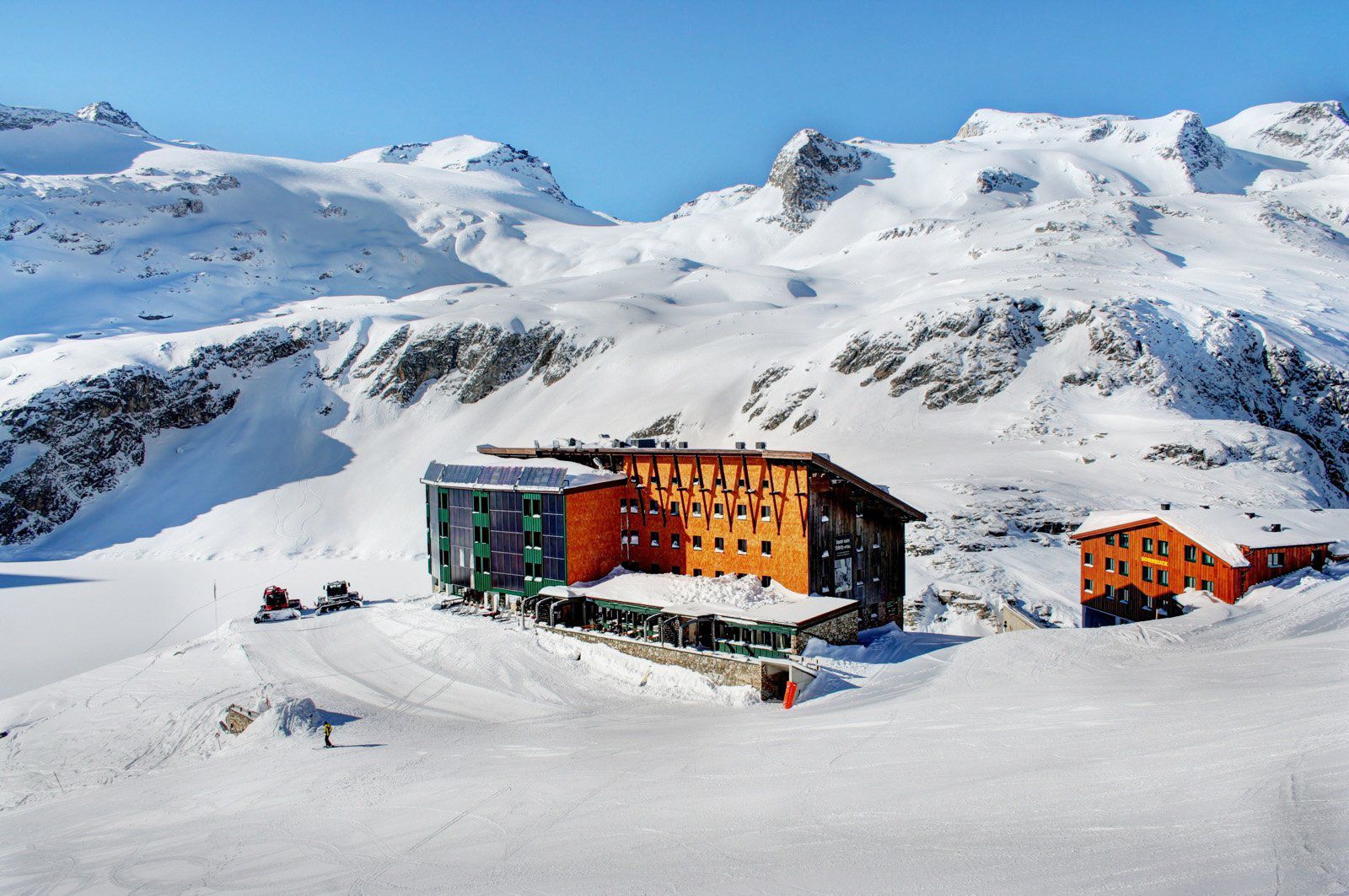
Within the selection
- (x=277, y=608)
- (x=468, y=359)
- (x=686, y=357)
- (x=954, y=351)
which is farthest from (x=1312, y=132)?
(x=277, y=608)

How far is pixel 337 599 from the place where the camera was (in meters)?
41.5

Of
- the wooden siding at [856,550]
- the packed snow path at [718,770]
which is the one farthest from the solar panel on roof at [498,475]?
the wooden siding at [856,550]

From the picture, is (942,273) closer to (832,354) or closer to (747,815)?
(832,354)

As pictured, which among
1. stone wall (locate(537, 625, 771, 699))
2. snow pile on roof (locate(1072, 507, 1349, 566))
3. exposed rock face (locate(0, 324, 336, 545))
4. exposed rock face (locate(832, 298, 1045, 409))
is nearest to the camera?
stone wall (locate(537, 625, 771, 699))

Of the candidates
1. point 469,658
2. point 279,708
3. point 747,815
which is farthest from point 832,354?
point 747,815

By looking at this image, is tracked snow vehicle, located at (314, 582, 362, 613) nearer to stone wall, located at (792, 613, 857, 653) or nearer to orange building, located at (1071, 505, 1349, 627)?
stone wall, located at (792, 613, 857, 653)

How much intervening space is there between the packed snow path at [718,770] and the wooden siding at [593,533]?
4480 mm

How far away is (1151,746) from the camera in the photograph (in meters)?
14.2

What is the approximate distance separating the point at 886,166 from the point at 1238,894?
18627 centimetres

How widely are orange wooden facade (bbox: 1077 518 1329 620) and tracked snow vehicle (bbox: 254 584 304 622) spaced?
40.7 metres

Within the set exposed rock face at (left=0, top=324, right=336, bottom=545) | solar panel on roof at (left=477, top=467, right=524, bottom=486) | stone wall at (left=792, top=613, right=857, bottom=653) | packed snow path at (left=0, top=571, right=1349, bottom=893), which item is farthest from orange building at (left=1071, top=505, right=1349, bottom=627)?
exposed rock face at (left=0, top=324, right=336, bottom=545)

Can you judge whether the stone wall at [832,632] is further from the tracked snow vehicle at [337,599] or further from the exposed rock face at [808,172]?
the exposed rock face at [808,172]

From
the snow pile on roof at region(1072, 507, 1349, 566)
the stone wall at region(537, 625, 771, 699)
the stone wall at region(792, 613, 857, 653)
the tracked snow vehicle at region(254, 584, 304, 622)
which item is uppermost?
the snow pile on roof at region(1072, 507, 1349, 566)

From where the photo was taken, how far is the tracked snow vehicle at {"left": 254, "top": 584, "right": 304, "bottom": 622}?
39219 mm
